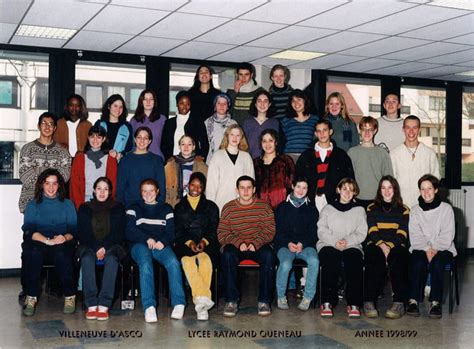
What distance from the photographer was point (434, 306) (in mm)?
5059

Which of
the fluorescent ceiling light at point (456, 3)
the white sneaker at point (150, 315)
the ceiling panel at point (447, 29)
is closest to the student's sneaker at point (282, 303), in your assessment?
the white sneaker at point (150, 315)

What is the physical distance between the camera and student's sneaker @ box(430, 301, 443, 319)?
4992 mm

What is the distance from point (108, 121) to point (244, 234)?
173 centimetres

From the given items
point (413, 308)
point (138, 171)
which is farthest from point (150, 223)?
point (413, 308)

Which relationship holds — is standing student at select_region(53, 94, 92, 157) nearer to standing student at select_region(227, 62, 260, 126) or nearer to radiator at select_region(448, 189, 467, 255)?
standing student at select_region(227, 62, 260, 126)

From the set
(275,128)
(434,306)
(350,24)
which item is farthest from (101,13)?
(434,306)

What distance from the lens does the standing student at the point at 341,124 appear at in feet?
19.1

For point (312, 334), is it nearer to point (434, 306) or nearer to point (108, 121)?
point (434, 306)

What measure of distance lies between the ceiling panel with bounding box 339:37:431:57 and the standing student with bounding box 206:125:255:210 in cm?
201

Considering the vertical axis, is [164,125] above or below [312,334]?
above

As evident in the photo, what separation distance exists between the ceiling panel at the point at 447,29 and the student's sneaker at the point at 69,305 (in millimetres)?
3985

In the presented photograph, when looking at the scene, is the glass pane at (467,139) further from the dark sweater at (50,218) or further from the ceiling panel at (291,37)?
the dark sweater at (50,218)

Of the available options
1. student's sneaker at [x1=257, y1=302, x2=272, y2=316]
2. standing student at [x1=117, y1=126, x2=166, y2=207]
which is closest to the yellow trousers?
student's sneaker at [x1=257, y1=302, x2=272, y2=316]

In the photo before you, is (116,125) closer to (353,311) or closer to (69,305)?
(69,305)
